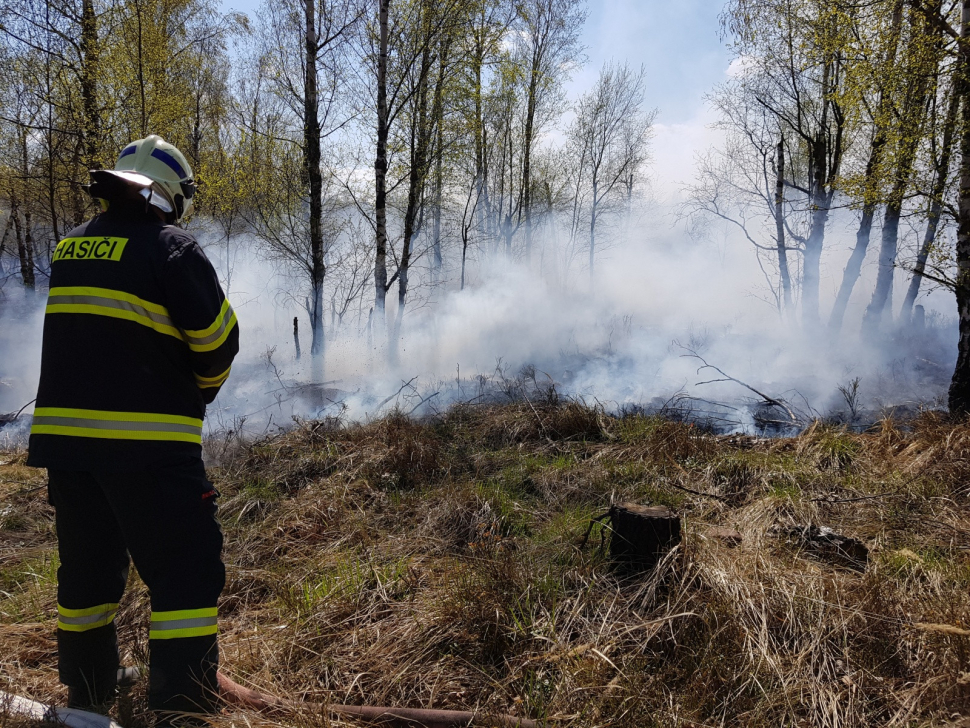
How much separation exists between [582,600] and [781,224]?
15216 millimetres

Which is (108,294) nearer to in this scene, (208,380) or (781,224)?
(208,380)

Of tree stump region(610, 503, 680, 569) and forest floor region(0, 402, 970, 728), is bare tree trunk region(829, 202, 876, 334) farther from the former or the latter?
tree stump region(610, 503, 680, 569)

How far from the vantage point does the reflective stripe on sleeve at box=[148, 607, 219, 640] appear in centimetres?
186

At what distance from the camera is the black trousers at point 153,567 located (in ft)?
6.13

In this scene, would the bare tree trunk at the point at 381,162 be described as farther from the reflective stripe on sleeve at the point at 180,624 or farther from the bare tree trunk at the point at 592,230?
the bare tree trunk at the point at 592,230

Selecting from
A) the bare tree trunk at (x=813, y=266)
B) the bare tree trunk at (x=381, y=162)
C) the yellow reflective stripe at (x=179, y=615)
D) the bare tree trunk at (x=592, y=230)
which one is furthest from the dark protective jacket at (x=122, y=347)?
the bare tree trunk at (x=592, y=230)

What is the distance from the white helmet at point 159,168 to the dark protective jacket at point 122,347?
0.26 metres

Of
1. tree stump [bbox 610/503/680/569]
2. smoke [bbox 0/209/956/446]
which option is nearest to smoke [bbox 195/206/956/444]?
smoke [bbox 0/209/956/446]

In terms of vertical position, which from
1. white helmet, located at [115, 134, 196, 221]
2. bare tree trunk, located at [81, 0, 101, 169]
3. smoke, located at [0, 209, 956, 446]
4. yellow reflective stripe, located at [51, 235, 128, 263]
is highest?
bare tree trunk, located at [81, 0, 101, 169]

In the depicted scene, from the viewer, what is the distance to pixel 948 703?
1921 mm

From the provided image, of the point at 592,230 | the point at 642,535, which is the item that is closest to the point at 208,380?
the point at 642,535

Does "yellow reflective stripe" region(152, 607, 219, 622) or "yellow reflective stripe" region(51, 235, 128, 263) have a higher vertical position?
"yellow reflective stripe" region(51, 235, 128, 263)

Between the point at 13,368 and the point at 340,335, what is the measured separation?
7402 mm

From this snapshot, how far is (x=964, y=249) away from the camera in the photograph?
6359 mm
